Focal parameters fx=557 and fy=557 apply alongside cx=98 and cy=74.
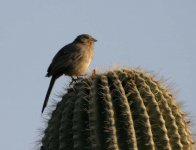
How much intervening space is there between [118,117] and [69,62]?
3.50 m

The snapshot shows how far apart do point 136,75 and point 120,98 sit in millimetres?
613

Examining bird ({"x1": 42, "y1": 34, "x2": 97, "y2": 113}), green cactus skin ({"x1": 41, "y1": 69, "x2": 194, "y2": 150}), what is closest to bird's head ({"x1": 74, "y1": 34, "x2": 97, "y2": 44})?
bird ({"x1": 42, "y1": 34, "x2": 97, "y2": 113})

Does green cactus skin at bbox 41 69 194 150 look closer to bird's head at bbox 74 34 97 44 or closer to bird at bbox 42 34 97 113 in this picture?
bird at bbox 42 34 97 113

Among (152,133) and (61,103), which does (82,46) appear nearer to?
(61,103)

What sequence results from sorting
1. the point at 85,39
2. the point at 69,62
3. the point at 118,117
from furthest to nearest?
the point at 85,39, the point at 69,62, the point at 118,117

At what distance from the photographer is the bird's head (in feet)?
34.4

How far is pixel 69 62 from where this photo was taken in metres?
9.29

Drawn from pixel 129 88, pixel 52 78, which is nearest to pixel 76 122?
pixel 129 88

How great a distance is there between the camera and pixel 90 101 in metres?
6.12

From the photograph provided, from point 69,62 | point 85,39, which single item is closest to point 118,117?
point 69,62

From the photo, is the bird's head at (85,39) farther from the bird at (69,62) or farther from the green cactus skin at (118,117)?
the green cactus skin at (118,117)

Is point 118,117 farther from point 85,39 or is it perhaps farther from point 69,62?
point 85,39

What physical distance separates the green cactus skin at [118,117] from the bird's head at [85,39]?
3.88 meters

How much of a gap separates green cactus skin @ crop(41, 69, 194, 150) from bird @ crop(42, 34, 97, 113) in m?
2.55
